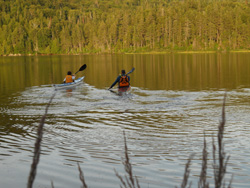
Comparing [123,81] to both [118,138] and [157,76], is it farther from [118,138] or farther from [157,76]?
[157,76]

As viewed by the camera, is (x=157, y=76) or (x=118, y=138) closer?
(x=118, y=138)

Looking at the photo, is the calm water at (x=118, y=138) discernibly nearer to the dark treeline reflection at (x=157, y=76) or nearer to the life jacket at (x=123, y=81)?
the life jacket at (x=123, y=81)

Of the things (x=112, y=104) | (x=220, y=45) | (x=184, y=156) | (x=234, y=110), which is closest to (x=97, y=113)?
(x=112, y=104)

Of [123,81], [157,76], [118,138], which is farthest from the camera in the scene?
[157,76]

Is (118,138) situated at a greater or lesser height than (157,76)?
lesser

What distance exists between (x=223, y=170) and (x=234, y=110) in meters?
16.4

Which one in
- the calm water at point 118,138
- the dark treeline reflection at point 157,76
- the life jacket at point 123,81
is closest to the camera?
the calm water at point 118,138

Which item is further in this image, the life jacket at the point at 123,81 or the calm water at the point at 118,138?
the life jacket at the point at 123,81

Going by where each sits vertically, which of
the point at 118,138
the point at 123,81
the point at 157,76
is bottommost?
the point at 118,138

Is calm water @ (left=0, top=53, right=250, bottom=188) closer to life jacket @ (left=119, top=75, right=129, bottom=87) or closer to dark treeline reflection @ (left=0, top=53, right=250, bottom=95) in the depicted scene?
life jacket @ (left=119, top=75, right=129, bottom=87)

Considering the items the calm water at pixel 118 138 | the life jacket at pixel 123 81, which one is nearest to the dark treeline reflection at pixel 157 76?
the life jacket at pixel 123 81

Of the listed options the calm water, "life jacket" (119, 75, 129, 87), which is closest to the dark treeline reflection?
"life jacket" (119, 75, 129, 87)

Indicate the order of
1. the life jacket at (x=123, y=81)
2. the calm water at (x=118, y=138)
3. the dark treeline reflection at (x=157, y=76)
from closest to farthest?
1. the calm water at (x=118, y=138)
2. the life jacket at (x=123, y=81)
3. the dark treeline reflection at (x=157, y=76)

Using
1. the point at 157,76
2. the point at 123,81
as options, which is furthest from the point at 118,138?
the point at 157,76
